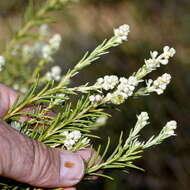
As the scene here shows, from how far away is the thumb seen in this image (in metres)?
0.89

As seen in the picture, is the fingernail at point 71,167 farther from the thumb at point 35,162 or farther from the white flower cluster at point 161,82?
the white flower cluster at point 161,82

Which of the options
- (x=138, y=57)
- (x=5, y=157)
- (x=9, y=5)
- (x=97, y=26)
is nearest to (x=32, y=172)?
(x=5, y=157)

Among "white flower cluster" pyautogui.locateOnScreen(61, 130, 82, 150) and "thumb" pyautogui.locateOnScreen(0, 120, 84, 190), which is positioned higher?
"white flower cluster" pyautogui.locateOnScreen(61, 130, 82, 150)

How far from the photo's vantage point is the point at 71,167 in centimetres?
98

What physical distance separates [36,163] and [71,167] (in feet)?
0.30

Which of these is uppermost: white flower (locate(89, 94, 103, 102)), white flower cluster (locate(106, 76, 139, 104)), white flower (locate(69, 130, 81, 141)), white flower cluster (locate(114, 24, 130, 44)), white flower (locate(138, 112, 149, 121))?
white flower cluster (locate(114, 24, 130, 44))

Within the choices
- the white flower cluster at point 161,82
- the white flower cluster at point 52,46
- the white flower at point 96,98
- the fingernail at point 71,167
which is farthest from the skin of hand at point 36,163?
the white flower cluster at point 52,46

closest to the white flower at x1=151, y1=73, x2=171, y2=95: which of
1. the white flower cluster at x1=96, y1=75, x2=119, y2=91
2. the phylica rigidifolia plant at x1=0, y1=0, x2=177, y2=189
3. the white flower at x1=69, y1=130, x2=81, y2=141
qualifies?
the phylica rigidifolia plant at x1=0, y1=0, x2=177, y2=189

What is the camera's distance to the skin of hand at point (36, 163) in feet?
2.91

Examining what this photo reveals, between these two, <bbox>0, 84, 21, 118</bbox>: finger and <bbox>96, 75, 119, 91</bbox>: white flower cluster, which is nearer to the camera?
<bbox>96, 75, 119, 91</bbox>: white flower cluster

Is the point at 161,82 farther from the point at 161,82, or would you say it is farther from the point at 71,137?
the point at 71,137

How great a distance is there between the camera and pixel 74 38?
3.91m

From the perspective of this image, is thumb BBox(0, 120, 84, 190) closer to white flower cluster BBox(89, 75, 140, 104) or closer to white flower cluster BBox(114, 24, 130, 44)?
white flower cluster BBox(89, 75, 140, 104)

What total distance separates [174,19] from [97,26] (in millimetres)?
858
